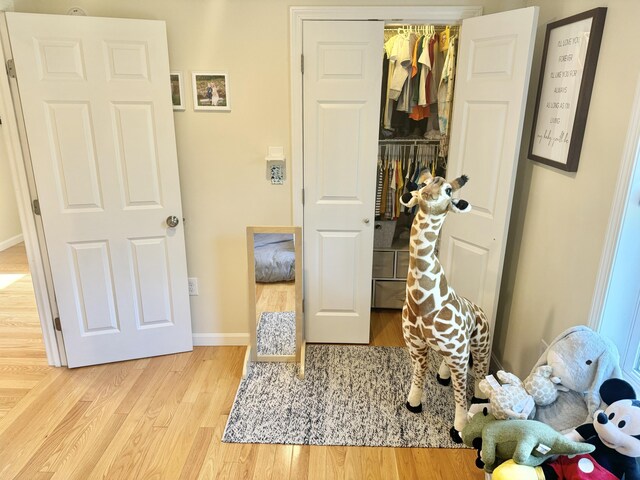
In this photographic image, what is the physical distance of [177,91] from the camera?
261cm

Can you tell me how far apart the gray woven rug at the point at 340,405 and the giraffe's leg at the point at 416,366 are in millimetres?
62

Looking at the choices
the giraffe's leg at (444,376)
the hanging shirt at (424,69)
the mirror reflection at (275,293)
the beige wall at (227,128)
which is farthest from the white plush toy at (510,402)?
the hanging shirt at (424,69)

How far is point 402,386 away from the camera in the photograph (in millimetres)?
2650

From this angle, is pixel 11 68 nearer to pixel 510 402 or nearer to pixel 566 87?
pixel 566 87

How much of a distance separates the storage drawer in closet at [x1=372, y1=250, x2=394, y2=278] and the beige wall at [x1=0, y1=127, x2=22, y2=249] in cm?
434

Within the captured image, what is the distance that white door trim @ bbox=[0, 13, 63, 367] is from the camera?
2367 mm

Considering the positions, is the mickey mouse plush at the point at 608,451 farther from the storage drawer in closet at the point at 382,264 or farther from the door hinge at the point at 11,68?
the door hinge at the point at 11,68

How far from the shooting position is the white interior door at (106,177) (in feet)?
7.73

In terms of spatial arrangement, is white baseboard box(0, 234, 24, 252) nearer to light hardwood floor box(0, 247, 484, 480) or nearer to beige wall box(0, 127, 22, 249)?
beige wall box(0, 127, 22, 249)

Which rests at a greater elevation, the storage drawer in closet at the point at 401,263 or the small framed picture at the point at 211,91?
the small framed picture at the point at 211,91

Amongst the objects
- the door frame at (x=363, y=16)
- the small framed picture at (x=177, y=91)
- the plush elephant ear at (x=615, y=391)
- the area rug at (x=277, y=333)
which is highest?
the door frame at (x=363, y=16)

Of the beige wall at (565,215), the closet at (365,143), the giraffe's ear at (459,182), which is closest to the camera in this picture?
the beige wall at (565,215)

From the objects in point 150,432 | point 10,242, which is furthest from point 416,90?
point 10,242

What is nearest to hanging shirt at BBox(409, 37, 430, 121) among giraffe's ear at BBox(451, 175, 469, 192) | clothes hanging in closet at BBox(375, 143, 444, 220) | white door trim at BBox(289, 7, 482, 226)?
clothes hanging in closet at BBox(375, 143, 444, 220)
